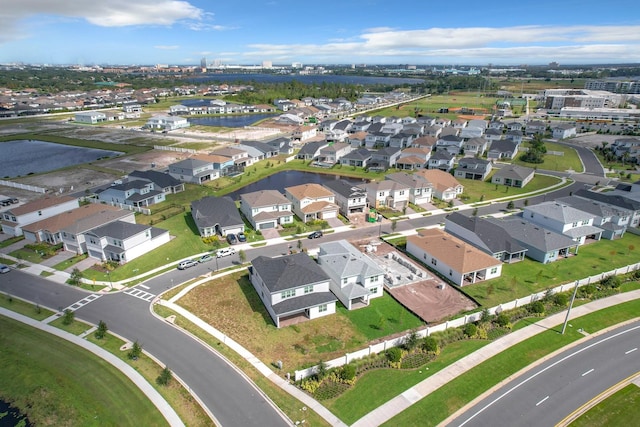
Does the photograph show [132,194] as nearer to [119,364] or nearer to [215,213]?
[215,213]

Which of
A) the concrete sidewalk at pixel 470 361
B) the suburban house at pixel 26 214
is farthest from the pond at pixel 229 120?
the concrete sidewalk at pixel 470 361

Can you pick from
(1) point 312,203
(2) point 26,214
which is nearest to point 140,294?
(2) point 26,214

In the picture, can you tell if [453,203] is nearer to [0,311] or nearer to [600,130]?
[0,311]

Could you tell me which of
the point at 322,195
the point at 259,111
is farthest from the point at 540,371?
the point at 259,111

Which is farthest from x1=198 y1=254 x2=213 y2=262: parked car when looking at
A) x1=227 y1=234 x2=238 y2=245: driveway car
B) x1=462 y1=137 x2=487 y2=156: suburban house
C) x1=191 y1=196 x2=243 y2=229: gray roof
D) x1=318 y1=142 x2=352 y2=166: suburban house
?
x1=462 y1=137 x2=487 y2=156: suburban house

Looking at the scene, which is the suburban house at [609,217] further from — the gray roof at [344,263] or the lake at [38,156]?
the lake at [38,156]

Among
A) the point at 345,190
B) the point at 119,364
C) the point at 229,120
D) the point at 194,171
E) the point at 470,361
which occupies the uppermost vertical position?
the point at 229,120
